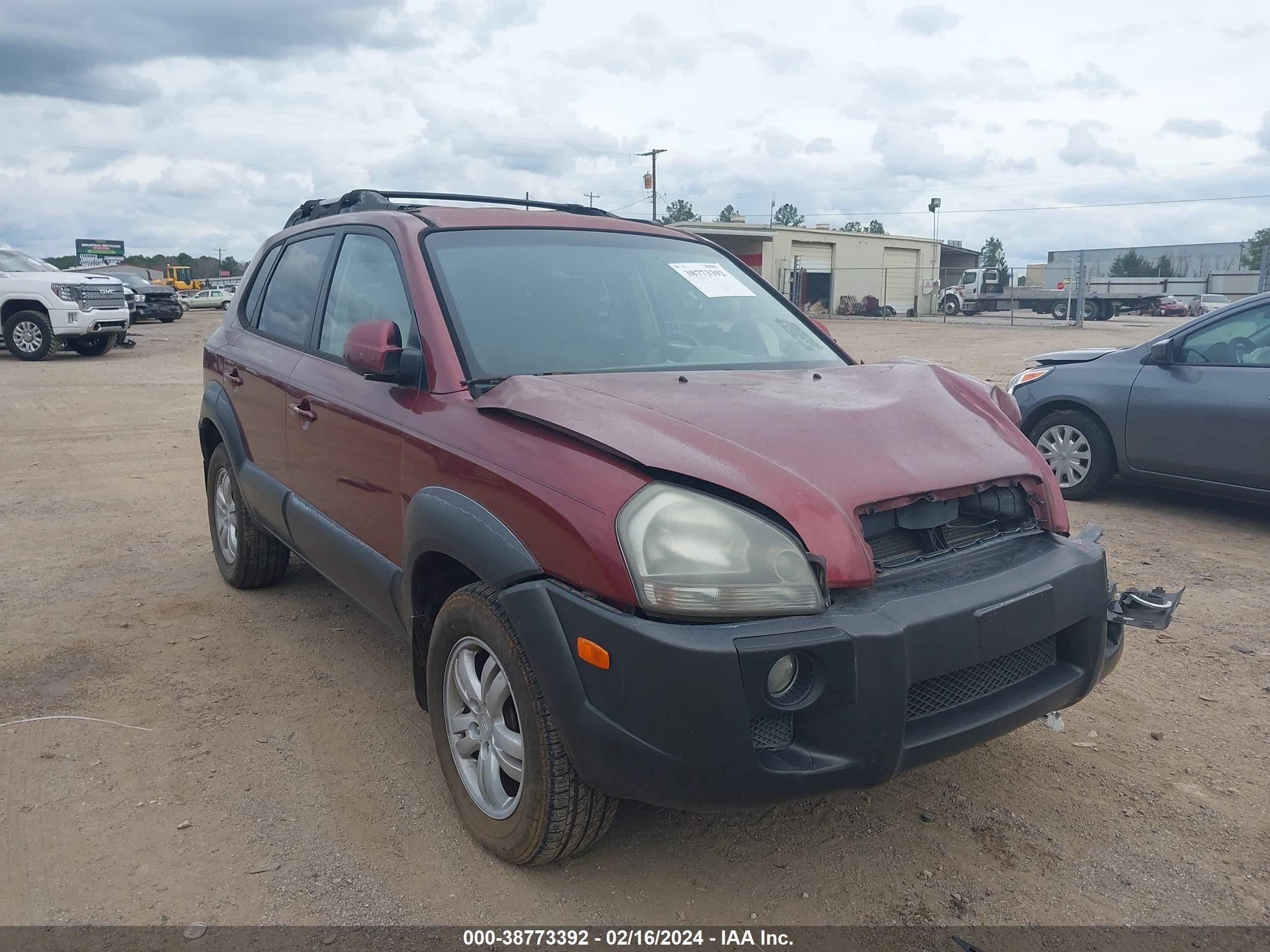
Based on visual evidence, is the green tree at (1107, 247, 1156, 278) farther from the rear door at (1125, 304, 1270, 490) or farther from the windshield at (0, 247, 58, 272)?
the rear door at (1125, 304, 1270, 490)

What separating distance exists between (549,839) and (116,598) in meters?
3.46

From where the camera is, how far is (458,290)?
3211 mm

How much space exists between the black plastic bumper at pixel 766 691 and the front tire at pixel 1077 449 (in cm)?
467

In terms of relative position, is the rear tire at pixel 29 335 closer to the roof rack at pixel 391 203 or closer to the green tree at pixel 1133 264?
the roof rack at pixel 391 203

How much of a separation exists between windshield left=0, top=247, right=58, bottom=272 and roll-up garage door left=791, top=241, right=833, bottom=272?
1370 inches

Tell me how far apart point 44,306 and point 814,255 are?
3829 cm

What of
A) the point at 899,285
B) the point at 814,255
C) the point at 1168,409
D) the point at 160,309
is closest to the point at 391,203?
the point at 1168,409

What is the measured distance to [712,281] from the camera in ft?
12.6

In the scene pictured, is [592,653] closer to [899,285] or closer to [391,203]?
[391,203]

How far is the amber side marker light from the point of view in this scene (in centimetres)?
221

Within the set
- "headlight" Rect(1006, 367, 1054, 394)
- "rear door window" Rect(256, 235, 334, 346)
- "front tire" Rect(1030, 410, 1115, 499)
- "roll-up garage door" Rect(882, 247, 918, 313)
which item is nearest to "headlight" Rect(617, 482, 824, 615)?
"rear door window" Rect(256, 235, 334, 346)

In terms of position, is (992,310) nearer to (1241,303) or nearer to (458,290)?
(1241,303)

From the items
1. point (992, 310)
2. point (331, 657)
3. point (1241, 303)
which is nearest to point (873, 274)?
point (992, 310)

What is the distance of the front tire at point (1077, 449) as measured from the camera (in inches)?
260
